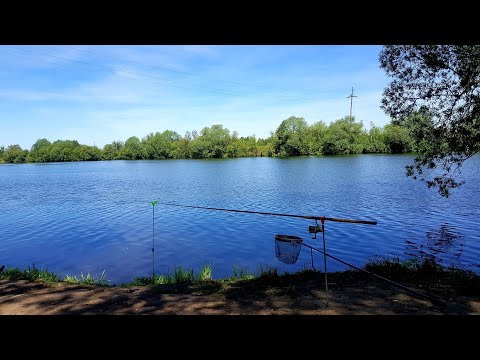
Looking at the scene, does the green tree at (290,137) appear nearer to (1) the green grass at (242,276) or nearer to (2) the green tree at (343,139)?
(2) the green tree at (343,139)

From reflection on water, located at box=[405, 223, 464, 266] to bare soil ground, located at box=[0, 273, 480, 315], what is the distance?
6797 millimetres

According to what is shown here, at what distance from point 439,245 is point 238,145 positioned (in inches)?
4133

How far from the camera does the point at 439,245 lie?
14484 mm

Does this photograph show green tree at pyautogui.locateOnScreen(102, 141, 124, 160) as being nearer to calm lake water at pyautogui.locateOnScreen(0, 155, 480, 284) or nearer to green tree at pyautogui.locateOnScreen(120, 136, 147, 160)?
green tree at pyautogui.locateOnScreen(120, 136, 147, 160)

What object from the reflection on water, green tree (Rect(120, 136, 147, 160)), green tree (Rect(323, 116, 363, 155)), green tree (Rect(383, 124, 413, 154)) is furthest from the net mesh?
green tree (Rect(120, 136, 147, 160))

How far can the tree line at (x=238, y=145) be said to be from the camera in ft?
320

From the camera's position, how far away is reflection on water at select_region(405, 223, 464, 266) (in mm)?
13148

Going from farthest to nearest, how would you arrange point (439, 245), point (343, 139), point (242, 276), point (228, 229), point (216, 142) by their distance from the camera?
1. point (216, 142)
2. point (343, 139)
3. point (228, 229)
4. point (439, 245)
5. point (242, 276)

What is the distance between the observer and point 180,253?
14766 mm

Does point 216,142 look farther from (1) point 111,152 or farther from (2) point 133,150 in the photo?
(1) point 111,152

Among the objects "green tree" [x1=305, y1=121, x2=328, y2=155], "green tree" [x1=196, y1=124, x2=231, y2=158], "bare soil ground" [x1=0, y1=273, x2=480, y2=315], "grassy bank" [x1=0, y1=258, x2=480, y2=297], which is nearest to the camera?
"bare soil ground" [x1=0, y1=273, x2=480, y2=315]

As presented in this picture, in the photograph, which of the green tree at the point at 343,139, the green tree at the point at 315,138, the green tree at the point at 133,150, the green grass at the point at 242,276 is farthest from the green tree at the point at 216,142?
the green grass at the point at 242,276

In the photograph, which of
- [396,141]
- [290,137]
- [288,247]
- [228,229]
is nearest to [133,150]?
[290,137]
